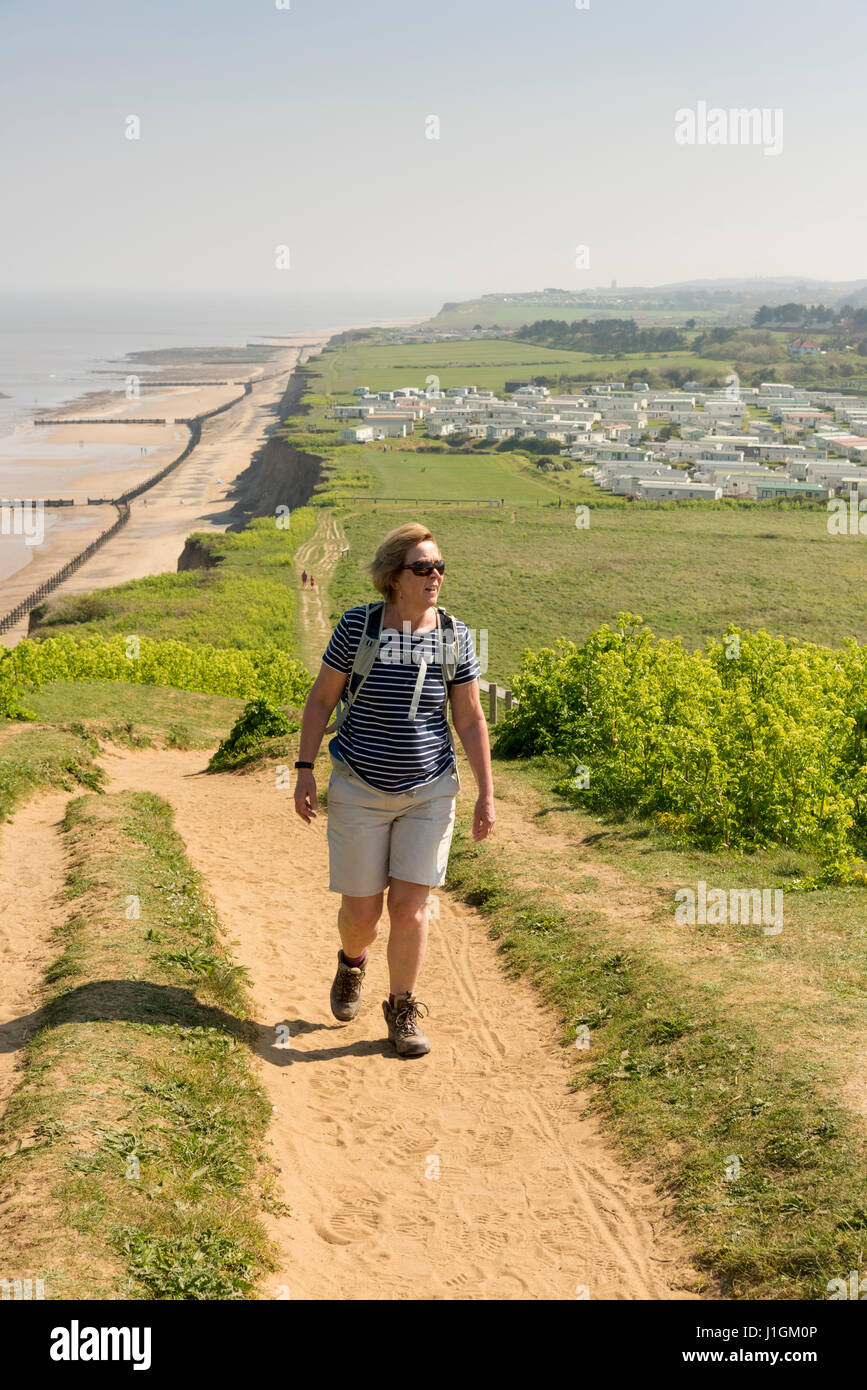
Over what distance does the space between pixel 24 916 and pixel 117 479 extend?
96.7 metres

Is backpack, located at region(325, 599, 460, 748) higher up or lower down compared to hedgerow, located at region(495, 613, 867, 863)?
higher up

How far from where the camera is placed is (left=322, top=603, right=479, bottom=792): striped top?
6152 mm


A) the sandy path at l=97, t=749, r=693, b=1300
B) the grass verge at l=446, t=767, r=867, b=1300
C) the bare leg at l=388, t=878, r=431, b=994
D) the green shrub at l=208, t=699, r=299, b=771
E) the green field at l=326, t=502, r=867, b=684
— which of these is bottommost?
the green field at l=326, t=502, r=867, b=684

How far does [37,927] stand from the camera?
8594 mm

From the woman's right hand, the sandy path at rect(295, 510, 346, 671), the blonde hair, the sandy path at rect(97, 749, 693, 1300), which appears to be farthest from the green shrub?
the sandy path at rect(295, 510, 346, 671)

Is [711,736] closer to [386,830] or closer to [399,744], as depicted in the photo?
[386,830]

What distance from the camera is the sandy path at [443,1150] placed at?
5.11 meters

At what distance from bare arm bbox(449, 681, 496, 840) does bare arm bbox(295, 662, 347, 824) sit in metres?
0.67

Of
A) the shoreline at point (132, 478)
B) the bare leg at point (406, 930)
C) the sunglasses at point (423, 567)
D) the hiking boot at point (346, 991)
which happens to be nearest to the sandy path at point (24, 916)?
the hiking boot at point (346, 991)

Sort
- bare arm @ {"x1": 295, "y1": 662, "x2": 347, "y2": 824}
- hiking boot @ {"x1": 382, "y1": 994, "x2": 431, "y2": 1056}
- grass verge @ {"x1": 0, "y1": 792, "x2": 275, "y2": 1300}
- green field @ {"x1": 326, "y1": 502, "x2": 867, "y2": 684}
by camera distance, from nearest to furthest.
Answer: grass verge @ {"x1": 0, "y1": 792, "x2": 275, "y2": 1300}
bare arm @ {"x1": 295, "y1": 662, "x2": 347, "y2": 824}
hiking boot @ {"x1": 382, "y1": 994, "x2": 431, "y2": 1056}
green field @ {"x1": 326, "y1": 502, "x2": 867, "y2": 684}

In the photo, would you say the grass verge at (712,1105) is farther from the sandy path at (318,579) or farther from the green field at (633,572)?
the green field at (633,572)

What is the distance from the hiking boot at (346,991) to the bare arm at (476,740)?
4.64 feet

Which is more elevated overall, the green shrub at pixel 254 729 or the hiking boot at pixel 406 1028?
the hiking boot at pixel 406 1028

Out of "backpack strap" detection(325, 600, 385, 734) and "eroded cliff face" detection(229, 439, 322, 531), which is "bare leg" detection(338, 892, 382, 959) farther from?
"eroded cliff face" detection(229, 439, 322, 531)
